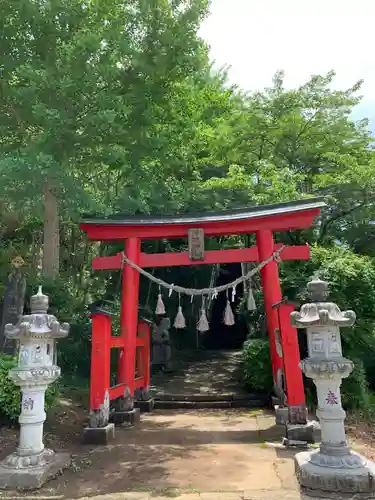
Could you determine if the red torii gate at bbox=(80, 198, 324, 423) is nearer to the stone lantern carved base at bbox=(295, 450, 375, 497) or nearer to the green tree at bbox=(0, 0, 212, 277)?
the green tree at bbox=(0, 0, 212, 277)

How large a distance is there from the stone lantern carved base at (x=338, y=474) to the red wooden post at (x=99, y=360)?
390 centimetres

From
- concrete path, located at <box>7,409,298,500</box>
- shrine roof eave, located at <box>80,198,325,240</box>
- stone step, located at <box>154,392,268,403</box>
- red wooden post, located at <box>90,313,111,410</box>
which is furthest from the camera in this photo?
stone step, located at <box>154,392,268,403</box>

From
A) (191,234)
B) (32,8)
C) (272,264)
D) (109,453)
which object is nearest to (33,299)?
(109,453)

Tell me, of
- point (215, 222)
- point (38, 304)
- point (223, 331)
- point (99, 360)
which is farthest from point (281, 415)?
point (223, 331)

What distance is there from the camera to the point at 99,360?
24.7 ft

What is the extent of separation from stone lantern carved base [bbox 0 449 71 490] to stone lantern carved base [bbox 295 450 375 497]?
314cm

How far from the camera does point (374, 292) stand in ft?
33.8

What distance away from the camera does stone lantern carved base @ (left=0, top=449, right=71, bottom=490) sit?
16.2 ft

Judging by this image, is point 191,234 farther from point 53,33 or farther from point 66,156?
point 53,33

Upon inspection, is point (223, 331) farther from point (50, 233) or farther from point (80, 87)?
point (80, 87)

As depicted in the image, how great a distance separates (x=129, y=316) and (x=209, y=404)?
379cm

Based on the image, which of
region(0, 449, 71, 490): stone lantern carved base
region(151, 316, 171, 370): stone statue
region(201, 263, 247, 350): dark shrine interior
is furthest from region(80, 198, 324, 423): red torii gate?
region(201, 263, 247, 350): dark shrine interior

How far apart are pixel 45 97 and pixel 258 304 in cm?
792

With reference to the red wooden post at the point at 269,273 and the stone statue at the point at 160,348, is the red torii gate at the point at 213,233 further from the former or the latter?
the stone statue at the point at 160,348
